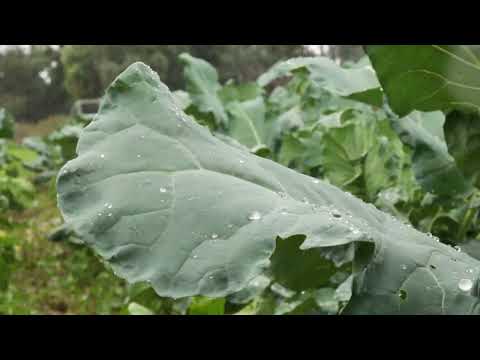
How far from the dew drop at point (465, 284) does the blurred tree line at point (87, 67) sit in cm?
1633

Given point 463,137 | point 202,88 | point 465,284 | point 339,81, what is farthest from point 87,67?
point 465,284

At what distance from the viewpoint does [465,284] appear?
700 millimetres

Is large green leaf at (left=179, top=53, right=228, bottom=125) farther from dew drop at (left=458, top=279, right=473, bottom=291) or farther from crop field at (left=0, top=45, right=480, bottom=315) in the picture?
dew drop at (left=458, top=279, right=473, bottom=291)

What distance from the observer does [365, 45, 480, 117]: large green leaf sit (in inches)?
36.2

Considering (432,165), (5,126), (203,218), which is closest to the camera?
(203,218)

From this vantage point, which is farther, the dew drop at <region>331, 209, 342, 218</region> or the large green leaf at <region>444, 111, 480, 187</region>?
the large green leaf at <region>444, 111, 480, 187</region>

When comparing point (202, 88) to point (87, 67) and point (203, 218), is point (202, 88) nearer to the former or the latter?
point (203, 218)

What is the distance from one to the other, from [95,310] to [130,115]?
310 cm

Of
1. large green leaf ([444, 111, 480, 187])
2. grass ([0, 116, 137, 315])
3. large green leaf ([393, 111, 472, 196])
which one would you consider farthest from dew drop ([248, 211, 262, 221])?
grass ([0, 116, 137, 315])

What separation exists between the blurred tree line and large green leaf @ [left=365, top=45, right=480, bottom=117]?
16.0m

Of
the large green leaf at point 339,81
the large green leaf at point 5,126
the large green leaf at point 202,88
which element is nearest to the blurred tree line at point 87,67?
the large green leaf at point 5,126

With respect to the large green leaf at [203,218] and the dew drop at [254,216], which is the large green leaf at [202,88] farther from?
the dew drop at [254,216]

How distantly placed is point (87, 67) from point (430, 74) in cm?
2813
